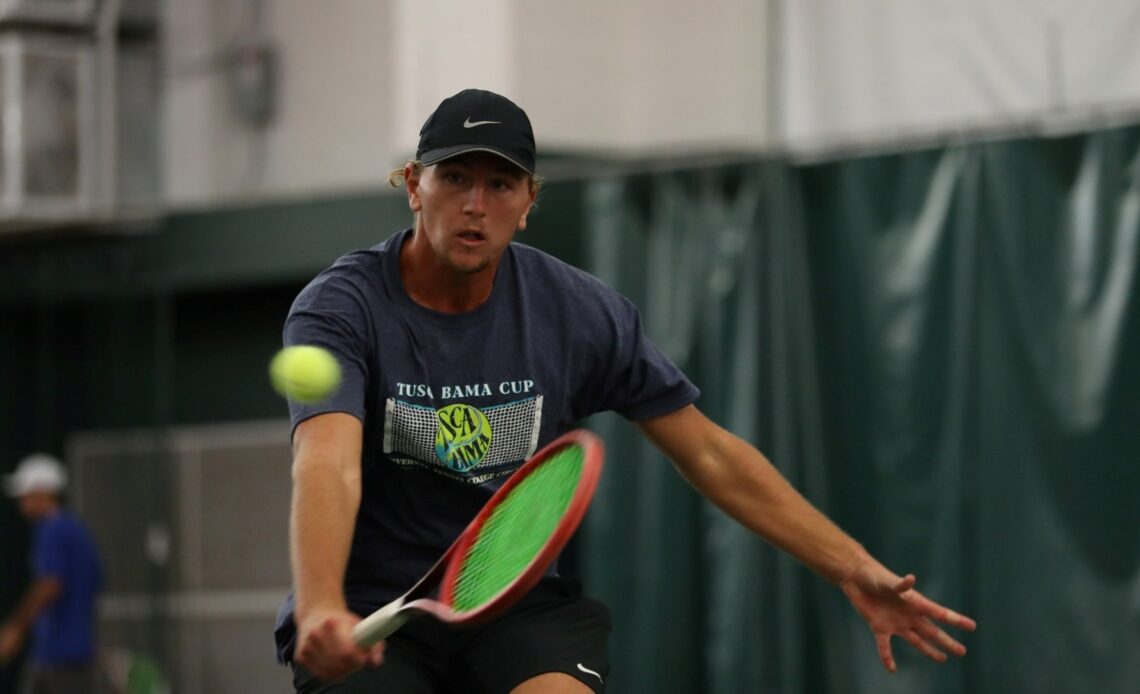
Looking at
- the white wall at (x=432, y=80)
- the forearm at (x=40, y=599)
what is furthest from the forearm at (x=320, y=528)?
the forearm at (x=40, y=599)

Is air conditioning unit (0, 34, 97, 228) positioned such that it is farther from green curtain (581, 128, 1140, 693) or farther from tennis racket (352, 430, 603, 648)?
tennis racket (352, 430, 603, 648)

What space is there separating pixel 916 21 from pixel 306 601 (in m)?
5.88

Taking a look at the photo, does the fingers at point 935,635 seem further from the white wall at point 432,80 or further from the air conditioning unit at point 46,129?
the air conditioning unit at point 46,129

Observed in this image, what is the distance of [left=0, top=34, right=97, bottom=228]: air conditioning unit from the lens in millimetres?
12438

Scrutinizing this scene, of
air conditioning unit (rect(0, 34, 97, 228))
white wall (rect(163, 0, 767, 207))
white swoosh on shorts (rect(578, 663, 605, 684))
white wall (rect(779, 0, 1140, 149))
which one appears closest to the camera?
white swoosh on shorts (rect(578, 663, 605, 684))

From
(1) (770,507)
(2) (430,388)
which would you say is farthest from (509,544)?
(1) (770,507)

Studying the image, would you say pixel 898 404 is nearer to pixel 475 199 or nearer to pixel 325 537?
pixel 475 199

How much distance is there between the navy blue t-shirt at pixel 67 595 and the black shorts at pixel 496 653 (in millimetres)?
7283

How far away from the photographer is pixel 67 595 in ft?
36.8

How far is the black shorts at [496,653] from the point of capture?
→ 413cm

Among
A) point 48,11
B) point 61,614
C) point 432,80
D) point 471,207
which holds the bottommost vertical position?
point 61,614

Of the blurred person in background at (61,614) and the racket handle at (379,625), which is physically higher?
the racket handle at (379,625)

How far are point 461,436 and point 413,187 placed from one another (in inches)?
21.8

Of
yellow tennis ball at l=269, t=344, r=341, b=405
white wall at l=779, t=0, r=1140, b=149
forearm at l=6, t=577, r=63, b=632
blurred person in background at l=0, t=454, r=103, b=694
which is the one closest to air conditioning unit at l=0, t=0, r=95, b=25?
blurred person in background at l=0, t=454, r=103, b=694
